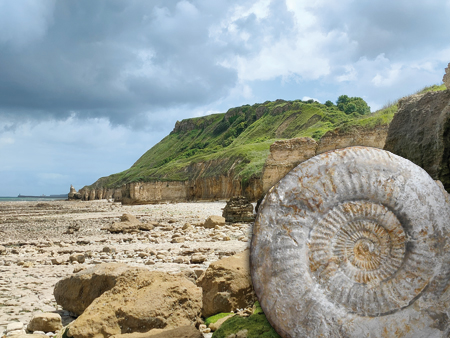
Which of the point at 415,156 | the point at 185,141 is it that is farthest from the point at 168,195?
the point at 185,141

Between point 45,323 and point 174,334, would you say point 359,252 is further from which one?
point 45,323

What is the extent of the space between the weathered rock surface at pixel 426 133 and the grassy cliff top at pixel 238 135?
11.0 meters

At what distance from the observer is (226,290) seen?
14.1ft

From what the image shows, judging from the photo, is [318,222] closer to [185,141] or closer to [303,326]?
[303,326]

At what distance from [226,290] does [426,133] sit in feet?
13.9

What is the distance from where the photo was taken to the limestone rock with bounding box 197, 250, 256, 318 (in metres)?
4.26

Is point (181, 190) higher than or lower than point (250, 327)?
higher

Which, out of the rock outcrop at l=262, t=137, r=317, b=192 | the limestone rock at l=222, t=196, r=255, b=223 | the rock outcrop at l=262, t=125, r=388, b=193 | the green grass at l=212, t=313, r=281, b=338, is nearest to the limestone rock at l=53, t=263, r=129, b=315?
the green grass at l=212, t=313, r=281, b=338

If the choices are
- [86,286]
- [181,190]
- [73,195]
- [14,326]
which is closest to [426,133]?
[86,286]

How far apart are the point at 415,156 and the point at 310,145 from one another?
27.1 m

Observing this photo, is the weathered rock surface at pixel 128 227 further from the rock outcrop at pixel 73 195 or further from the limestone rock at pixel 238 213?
the rock outcrop at pixel 73 195

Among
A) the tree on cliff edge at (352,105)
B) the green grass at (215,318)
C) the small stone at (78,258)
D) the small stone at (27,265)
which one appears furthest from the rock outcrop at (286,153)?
the tree on cliff edge at (352,105)

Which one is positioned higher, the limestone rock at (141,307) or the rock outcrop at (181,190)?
the rock outcrop at (181,190)

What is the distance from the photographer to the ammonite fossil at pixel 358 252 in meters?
2.51
